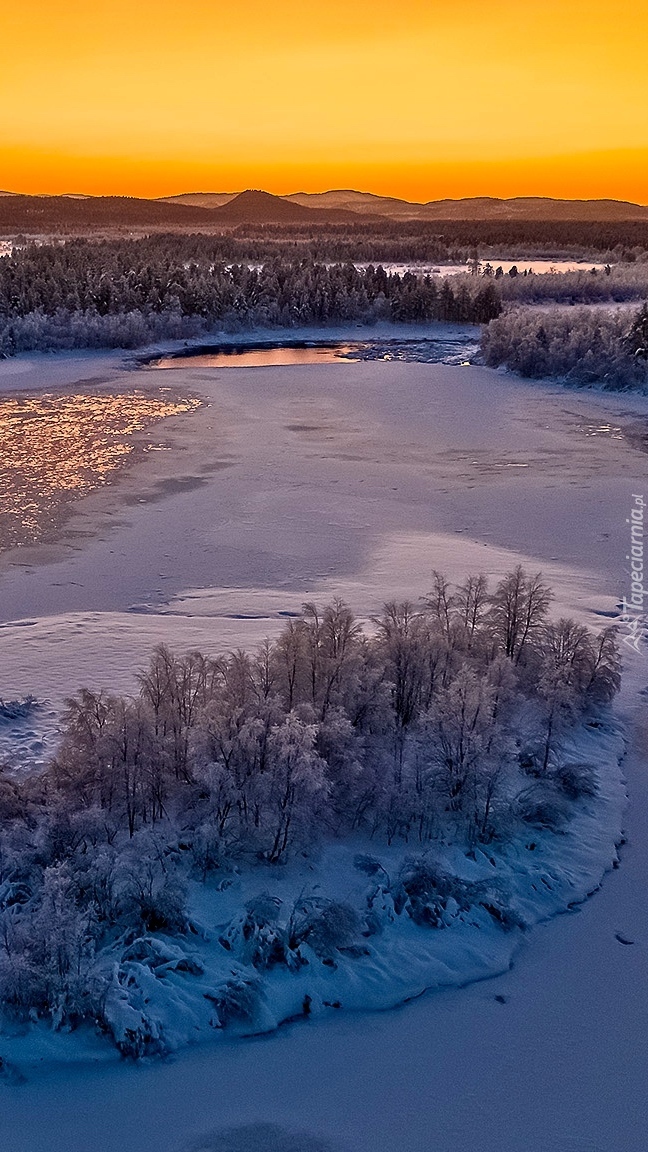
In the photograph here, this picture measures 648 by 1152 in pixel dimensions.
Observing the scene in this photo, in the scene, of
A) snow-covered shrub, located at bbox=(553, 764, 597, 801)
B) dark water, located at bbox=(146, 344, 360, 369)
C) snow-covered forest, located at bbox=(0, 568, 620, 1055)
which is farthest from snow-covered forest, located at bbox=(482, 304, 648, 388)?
snow-covered shrub, located at bbox=(553, 764, 597, 801)

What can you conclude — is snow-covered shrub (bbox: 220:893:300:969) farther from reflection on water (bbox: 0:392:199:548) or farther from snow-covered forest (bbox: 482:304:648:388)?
snow-covered forest (bbox: 482:304:648:388)

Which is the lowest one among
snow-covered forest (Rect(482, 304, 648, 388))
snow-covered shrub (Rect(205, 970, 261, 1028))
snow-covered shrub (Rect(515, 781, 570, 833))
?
snow-covered shrub (Rect(205, 970, 261, 1028))

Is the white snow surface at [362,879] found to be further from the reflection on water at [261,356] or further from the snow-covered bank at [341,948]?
the reflection on water at [261,356]

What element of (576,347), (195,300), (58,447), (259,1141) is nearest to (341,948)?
(259,1141)

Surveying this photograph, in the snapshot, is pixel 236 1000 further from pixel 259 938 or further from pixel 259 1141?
pixel 259 1141

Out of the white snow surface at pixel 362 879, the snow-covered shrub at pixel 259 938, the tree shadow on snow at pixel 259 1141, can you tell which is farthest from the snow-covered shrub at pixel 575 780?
the tree shadow on snow at pixel 259 1141
